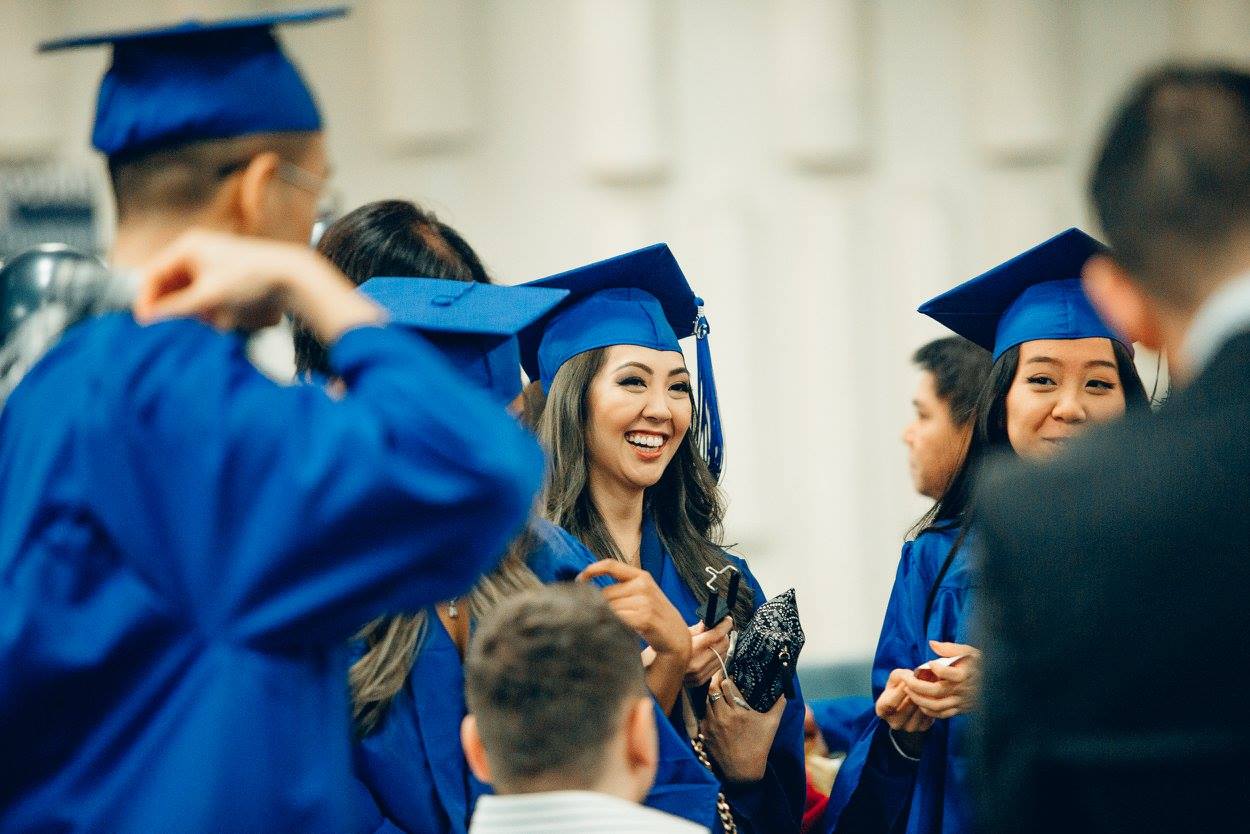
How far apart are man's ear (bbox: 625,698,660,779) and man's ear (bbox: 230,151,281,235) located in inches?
25.9

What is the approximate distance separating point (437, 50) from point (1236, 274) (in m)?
3.36

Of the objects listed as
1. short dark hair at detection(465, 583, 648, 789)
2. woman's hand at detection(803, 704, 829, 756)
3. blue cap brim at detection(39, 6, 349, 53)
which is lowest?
woman's hand at detection(803, 704, 829, 756)

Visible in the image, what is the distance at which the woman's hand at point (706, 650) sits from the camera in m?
2.71

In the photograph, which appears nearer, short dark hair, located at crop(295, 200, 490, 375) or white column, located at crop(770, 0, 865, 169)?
short dark hair, located at crop(295, 200, 490, 375)

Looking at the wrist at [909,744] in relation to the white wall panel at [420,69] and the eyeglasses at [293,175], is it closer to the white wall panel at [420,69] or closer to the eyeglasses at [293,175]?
Answer: the eyeglasses at [293,175]

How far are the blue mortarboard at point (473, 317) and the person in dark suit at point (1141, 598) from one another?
45.8 inches

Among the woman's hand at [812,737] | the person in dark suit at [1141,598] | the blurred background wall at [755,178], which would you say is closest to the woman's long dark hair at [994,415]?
the woman's hand at [812,737]

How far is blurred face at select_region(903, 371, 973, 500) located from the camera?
368 cm

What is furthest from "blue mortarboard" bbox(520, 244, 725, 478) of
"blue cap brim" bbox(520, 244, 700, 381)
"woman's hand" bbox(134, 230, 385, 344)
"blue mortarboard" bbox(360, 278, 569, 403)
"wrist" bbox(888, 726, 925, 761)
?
"woman's hand" bbox(134, 230, 385, 344)

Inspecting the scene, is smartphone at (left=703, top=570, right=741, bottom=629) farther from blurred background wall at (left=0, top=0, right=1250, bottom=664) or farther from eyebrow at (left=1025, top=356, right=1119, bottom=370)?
blurred background wall at (left=0, top=0, right=1250, bottom=664)

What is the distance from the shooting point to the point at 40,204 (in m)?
4.13

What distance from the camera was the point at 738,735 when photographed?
275 centimetres

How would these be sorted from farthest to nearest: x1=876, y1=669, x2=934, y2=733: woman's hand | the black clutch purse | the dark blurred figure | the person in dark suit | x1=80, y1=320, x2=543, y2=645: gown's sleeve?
x1=876, y1=669, x2=934, y2=733: woman's hand → the black clutch purse → the dark blurred figure → x1=80, y1=320, x2=543, y2=645: gown's sleeve → the person in dark suit

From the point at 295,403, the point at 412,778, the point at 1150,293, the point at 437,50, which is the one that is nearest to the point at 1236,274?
the point at 1150,293
